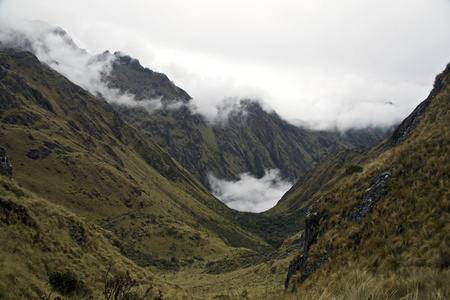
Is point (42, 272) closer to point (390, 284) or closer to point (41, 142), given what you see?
point (390, 284)

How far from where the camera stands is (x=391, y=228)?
11781 mm

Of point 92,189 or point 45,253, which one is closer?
point 45,253

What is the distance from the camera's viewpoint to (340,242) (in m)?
14.1

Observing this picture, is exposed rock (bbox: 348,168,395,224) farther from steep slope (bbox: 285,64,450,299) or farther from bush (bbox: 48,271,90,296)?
bush (bbox: 48,271,90,296)

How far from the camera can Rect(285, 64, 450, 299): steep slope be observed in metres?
6.65

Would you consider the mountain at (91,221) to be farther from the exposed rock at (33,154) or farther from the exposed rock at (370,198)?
the exposed rock at (370,198)

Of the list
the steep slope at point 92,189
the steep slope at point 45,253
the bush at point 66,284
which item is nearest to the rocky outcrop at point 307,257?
the steep slope at point 45,253

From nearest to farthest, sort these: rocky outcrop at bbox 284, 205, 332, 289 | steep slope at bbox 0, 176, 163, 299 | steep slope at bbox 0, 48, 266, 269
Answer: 1. steep slope at bbox 0, 176, 163, 299
2. rocky outcrop at bbox 284, 205, 332, 289
3. steep slope at bbox 0, 48, 266, 269

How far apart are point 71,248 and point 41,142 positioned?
178659 millimetres

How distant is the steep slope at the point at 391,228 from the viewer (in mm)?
6652

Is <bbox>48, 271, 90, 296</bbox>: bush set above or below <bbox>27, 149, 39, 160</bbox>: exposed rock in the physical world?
below

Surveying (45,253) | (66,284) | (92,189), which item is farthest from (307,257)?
(92,189)

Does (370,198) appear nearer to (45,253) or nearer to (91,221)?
(45,253)

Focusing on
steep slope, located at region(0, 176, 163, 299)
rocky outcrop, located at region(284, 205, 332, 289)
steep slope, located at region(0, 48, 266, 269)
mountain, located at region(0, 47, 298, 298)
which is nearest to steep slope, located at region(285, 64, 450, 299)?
rocky outcrop, located at region(284, 205, 332, 289)
